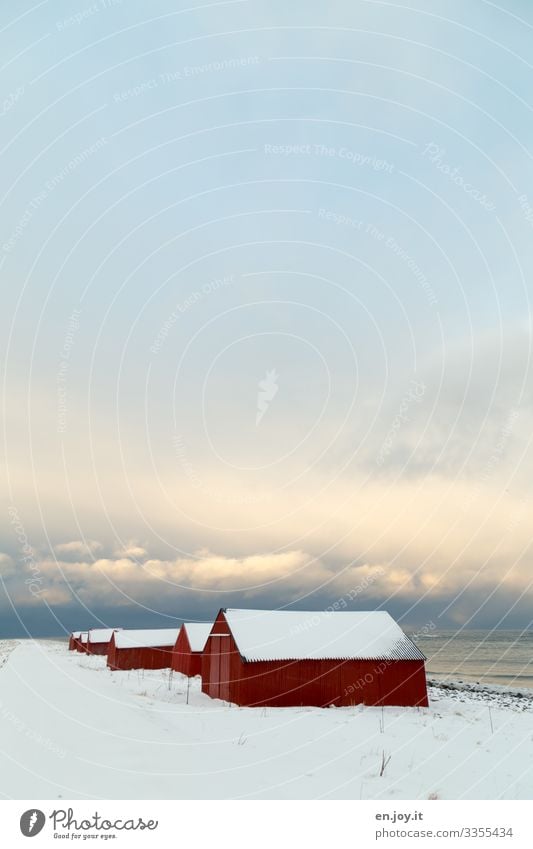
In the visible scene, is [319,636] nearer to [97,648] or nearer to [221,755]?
[221,755]

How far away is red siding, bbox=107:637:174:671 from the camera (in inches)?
2280

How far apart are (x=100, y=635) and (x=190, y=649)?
37.5 m

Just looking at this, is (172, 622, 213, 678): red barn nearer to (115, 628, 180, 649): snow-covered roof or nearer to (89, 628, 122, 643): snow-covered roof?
(115, 628, 180, 649): snow-covered roof

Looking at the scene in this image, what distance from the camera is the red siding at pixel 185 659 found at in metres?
49.5

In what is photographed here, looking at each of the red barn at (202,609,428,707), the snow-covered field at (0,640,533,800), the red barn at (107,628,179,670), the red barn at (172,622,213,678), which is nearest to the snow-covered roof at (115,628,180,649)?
the red barn at (107,628,179,670)

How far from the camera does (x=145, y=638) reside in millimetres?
61625

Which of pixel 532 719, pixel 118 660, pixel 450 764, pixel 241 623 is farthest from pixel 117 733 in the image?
pixel 118 660

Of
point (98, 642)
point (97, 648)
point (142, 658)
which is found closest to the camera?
point (142, 658)

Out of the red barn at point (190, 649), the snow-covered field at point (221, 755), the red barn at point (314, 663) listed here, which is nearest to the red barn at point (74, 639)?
the red barn at point (190, 649)

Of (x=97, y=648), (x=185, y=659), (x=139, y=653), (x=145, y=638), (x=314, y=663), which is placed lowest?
(x=314, y=663)

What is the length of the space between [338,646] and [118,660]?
36.4m

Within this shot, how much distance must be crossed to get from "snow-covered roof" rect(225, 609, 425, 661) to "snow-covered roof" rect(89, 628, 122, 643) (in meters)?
53.9

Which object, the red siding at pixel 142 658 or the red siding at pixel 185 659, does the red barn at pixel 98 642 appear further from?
the red siding at pixel 185 659

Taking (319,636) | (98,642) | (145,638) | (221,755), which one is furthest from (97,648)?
(221,755)
